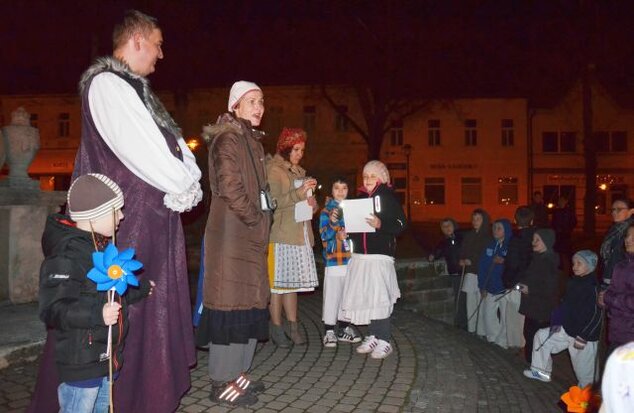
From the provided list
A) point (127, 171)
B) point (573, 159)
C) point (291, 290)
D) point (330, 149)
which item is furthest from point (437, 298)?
point (573, 159)

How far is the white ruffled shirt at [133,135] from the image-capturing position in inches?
111

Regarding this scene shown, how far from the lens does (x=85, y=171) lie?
2943mm

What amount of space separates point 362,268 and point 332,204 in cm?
96

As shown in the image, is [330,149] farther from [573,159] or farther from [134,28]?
[134,28]

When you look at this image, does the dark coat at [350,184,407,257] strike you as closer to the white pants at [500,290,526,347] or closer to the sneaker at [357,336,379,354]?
the sneaker at [357,336,379,354]

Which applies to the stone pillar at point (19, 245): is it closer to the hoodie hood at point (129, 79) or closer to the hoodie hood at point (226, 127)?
the hoodie hood at point (226, 127)

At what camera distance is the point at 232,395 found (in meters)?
3.90

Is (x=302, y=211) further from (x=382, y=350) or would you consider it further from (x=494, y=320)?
(x=494, y=320)

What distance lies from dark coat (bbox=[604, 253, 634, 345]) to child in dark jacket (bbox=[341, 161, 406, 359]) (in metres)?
1.97

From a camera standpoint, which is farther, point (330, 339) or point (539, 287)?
point (539, 287)

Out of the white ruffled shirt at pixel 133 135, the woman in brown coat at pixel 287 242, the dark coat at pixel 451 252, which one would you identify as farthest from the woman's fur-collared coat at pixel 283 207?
the dark coat at pixel 451 252

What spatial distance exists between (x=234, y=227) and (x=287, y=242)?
1569 mm

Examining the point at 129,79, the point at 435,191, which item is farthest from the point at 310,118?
the point at 129,79

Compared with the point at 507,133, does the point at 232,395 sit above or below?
below
